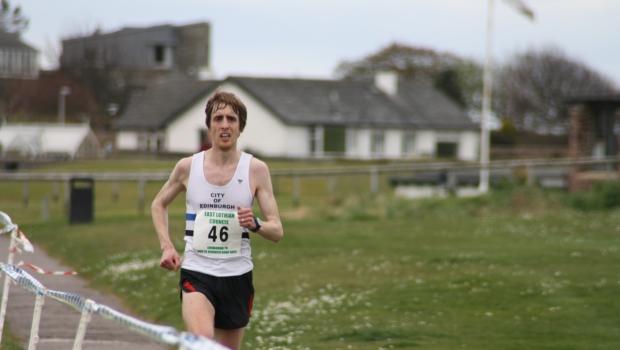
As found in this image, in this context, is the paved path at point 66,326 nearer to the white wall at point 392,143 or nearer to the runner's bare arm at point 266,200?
the runner's bare arm at point 266,200

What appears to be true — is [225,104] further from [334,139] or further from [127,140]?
[127,140]

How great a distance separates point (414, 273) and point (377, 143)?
67145mm

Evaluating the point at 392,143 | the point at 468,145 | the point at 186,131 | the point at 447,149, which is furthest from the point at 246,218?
the point at 468,145

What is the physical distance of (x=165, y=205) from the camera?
825 cm

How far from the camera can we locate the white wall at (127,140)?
88.6 m

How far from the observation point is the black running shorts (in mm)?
7738

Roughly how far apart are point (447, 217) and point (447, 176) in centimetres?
822

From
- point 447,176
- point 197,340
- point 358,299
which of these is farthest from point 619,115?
point 197,340

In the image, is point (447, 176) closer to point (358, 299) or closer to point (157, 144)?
point (358, 299)

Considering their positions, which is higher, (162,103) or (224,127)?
(162,103)

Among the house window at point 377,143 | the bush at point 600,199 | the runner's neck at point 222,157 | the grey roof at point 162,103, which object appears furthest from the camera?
the grey roof at point 162,103

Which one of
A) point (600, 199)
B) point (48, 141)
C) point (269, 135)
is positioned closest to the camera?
point (600, 199)

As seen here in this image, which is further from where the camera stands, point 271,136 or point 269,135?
point 269,135

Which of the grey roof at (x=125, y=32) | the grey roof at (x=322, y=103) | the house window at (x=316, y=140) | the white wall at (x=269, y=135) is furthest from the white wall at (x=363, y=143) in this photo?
the grey roof at (x=125, y=32)
